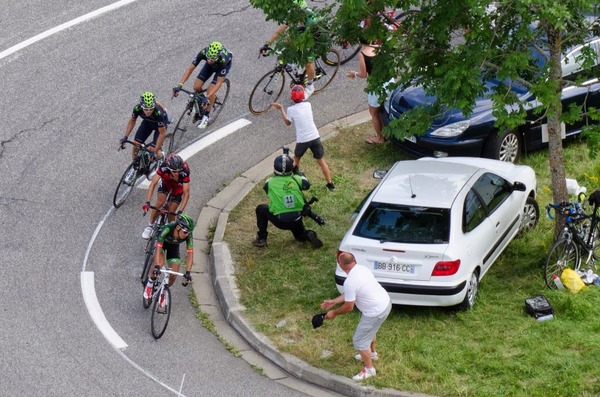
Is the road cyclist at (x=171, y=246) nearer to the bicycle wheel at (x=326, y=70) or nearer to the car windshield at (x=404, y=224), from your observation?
the car windshield at (x=404, y=224)

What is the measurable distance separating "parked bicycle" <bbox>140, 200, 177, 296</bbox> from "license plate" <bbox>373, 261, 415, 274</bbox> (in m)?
3.21

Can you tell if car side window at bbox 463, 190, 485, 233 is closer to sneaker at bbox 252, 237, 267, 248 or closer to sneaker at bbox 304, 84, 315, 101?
sneaker at bbox 252, 237, 267, 248

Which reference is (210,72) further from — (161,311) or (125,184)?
(161,311)

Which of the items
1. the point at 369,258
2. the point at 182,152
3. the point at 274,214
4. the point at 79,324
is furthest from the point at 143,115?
the point at 369,258

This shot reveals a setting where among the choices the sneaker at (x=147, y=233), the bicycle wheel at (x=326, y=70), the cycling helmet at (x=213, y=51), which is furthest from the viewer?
the bicycle wheel at (x=326, y=70)

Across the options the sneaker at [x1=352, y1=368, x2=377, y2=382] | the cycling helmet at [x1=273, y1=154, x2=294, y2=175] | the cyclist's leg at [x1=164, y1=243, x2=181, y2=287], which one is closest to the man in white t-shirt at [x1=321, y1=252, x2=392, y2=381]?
the sneaker at [x1=352, y1=368, x2=377, y2=382]

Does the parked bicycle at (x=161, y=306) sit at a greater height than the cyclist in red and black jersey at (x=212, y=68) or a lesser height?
lesser

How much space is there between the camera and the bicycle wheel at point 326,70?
20.2 m

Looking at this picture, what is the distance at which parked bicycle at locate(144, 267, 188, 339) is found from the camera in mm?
13891

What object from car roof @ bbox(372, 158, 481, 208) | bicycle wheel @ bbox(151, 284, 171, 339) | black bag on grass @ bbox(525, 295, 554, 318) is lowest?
black bag on grass @ bbox(525, 295, 554, 318)

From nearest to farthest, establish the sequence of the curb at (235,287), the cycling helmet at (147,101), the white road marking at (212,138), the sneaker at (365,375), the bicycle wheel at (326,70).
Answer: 1. the sneaker at (365,375)
2. the curb at (235,287)
3. the cycling helmet at (147,101)
4. the white road marking at (212,138)
5. the bicycle wheel at (326,70)

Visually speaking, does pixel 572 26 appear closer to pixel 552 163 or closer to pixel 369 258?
pixel 552 163

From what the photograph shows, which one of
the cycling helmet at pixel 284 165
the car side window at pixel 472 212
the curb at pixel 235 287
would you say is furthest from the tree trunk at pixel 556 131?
the curb at pixel 235 287

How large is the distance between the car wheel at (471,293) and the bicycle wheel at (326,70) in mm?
7243
